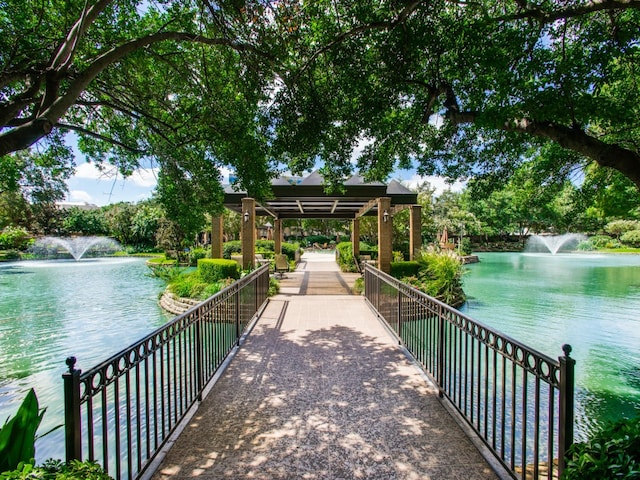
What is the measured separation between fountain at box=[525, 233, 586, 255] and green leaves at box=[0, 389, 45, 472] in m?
47.3

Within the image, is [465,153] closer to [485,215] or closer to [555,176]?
[555,176]

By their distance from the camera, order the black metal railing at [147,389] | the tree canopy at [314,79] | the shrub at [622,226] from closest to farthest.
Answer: the black metal railing at [147,389]
the tree canopy at [314,79]
the shrub at [622,226]

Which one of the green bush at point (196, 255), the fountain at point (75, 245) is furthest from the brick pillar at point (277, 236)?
the fountain at point (75, 245)

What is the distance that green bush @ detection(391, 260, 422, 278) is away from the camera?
34.2 ft

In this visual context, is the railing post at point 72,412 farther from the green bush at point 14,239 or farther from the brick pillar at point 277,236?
the green bush at point 14,239

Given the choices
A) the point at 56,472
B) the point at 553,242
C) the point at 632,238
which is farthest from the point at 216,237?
the point at 553,242

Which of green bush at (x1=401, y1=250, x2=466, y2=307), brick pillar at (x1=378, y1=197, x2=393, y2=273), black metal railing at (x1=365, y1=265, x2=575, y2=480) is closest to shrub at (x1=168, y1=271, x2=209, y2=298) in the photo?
black metal railing at (x1=365, y1=265, x2=575, y2=480)

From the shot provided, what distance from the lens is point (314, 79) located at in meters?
5.86

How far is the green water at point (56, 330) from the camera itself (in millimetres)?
4465

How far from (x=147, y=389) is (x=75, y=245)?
43.1m

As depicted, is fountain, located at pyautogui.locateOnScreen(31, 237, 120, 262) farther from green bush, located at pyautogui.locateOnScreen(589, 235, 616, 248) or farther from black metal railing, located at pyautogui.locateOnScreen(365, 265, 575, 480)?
green bush, located at pyautogui.locateOnScreen(589, 235, 616, 248)

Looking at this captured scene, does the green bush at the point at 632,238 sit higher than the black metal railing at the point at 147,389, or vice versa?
the green bush at the point at 632,238

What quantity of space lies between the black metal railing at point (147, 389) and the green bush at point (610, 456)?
2.21 metres

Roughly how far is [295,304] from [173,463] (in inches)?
244
